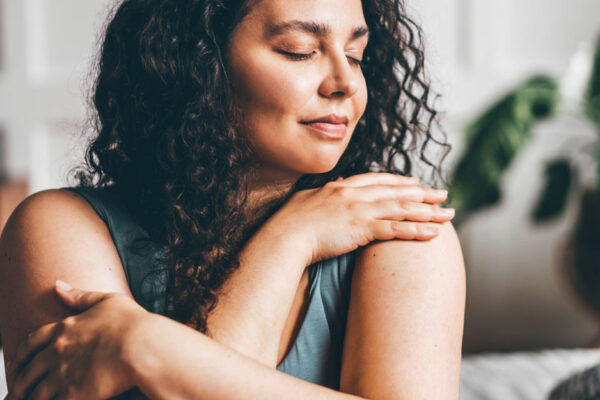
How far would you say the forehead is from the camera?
1015 millimetres

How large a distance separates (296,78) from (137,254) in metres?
0.40

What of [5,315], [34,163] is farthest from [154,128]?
[34,163]

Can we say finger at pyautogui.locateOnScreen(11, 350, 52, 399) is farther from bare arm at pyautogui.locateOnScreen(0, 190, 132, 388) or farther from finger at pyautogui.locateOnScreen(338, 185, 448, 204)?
finger at pyautogui.locateOnScreen(338, 185, 448, 204)

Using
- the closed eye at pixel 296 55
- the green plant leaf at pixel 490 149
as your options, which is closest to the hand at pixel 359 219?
the closed eye at pixel 296 55

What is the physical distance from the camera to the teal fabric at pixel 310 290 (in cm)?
103

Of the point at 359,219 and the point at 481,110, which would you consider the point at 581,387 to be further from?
the point at 481,110

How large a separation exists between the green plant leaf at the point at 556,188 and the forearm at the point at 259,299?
184 cm

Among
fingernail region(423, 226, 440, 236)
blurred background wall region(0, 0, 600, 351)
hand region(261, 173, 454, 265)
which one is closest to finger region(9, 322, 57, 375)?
hand region(261, 173, 454, 265)

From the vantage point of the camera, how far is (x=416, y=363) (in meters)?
0.91

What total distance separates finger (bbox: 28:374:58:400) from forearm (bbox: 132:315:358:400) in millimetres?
126

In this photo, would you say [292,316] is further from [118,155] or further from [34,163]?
[34,163]

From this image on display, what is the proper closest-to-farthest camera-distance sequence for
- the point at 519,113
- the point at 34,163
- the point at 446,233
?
the point at 446,233 → the point at 519,113 → the point at 34,163

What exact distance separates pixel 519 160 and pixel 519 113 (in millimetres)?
588

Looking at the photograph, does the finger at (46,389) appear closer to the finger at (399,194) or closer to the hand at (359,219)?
the hand at (359,219)
